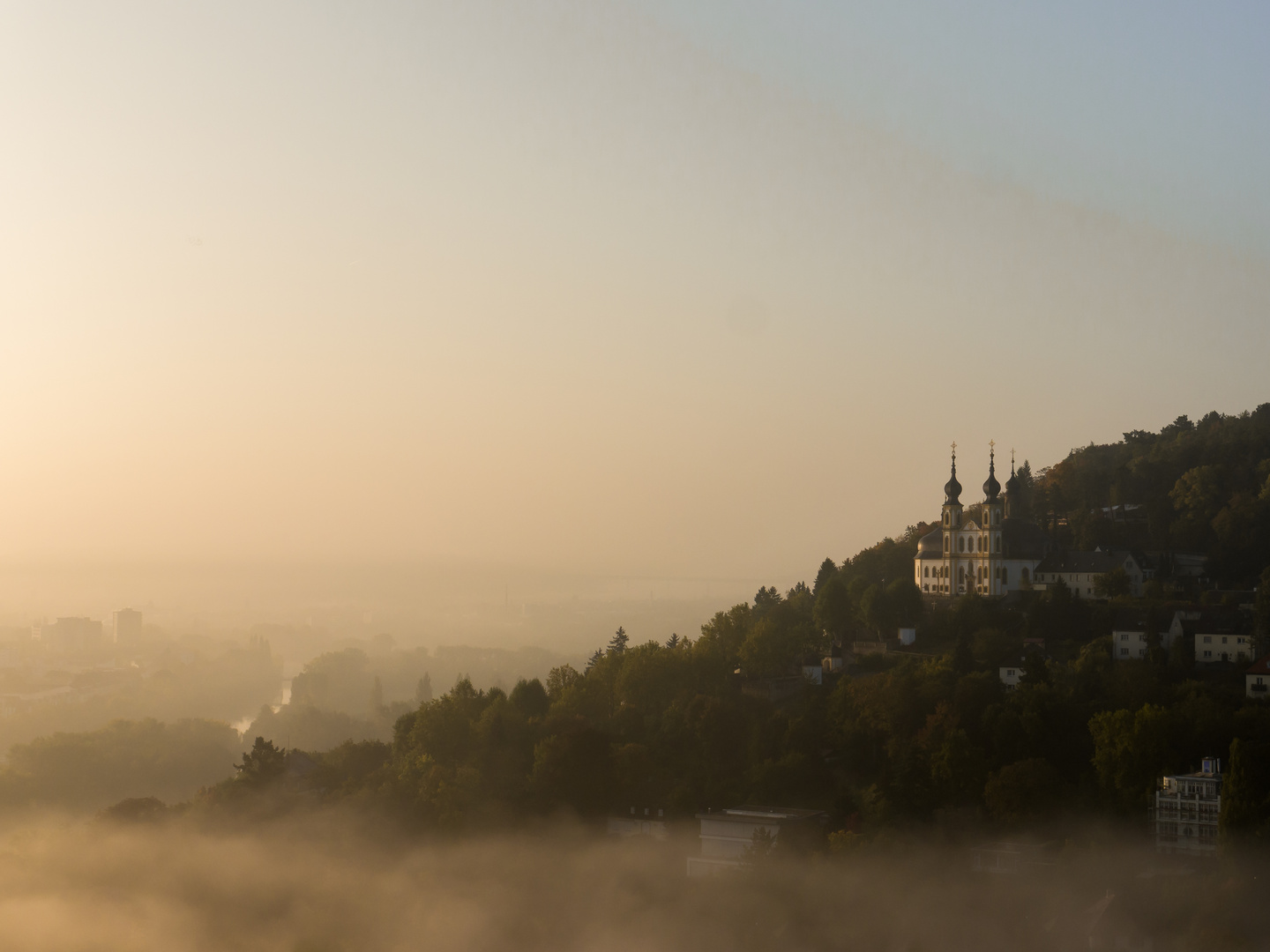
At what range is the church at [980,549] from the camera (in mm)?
66688

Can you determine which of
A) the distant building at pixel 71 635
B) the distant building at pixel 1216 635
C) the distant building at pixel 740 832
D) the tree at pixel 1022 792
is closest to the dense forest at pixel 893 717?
the tree at pixel 1022 792

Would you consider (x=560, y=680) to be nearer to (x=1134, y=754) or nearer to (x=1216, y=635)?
(x=1134, y=754)

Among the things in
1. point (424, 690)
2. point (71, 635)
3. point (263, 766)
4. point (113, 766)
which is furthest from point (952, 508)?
point (71, 635)

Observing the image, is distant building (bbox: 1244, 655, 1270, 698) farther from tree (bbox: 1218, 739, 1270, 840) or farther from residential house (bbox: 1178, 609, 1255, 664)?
tree (bbox: 1218, 739, 1270, 840)

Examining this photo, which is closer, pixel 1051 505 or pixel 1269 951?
pixel 1269 951

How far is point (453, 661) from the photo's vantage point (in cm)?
16900

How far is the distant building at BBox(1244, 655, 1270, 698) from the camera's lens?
169 feet

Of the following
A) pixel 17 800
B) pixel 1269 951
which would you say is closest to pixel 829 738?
pixel 1269 951

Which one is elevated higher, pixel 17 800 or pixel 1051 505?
pixel 1051 505

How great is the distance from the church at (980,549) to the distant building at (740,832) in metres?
20.5

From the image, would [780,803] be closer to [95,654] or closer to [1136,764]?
[1136,764]

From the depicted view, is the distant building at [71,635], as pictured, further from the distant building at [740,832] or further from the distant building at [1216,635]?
the distant building at [1216,635]

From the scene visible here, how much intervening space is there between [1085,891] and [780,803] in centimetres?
1361

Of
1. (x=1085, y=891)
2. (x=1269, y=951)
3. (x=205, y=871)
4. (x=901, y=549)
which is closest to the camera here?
(x=1269, y=951)
